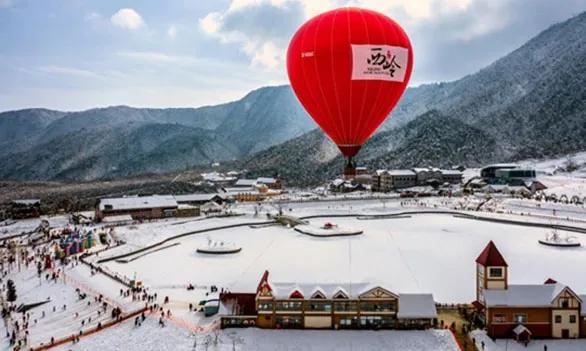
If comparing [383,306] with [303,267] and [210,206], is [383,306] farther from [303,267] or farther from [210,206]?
[210,206]

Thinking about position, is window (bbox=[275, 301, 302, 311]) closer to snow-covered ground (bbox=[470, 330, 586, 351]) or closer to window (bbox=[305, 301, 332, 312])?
window (bbox=[305, 301, 332, 312])

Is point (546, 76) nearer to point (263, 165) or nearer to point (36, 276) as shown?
point (263, 165)

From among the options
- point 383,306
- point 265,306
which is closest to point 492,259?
point 383,306

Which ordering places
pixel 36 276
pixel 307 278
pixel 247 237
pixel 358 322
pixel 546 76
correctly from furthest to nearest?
pixel 546 76
pixel 247 237
pixel 36 276
pixel 307 278
pixel 358 322

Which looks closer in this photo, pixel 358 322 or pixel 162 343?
pixel 162 343

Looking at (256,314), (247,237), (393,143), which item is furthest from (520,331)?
(393,143)

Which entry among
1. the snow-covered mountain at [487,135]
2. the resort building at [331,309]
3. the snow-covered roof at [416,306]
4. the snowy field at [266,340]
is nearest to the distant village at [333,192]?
the snow-covered mountain at [487,135]
